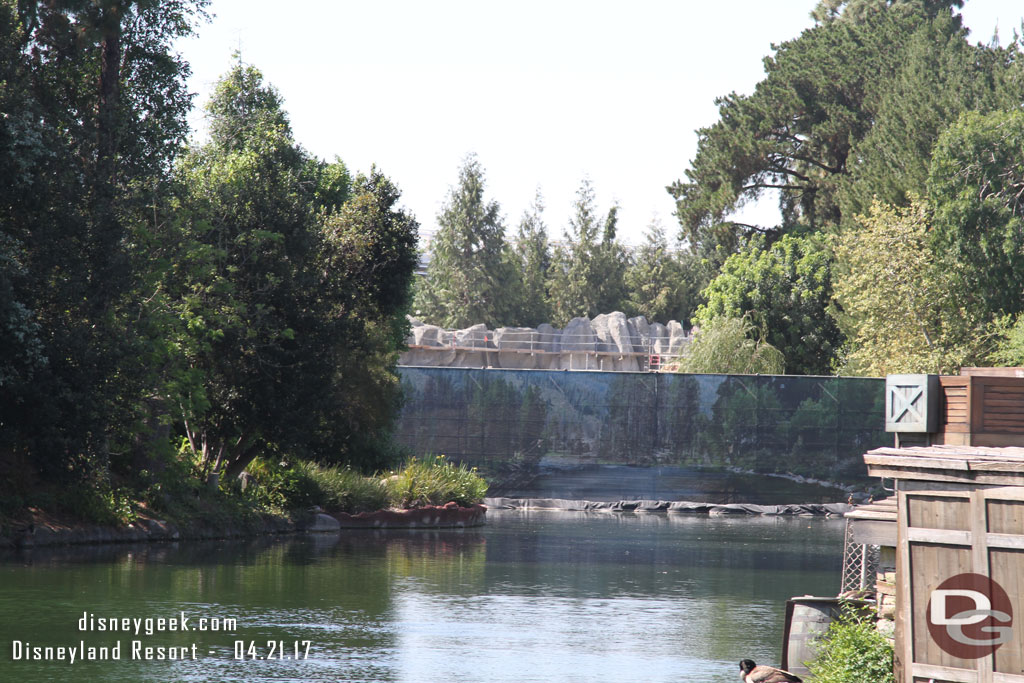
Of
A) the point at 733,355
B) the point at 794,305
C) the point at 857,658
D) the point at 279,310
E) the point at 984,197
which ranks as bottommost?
the point at 857,658

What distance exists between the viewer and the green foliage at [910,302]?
34.8 m

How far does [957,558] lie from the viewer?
8.24 metres

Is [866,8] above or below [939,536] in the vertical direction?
above

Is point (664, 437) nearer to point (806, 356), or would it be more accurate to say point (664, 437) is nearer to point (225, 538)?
point (806, 356)

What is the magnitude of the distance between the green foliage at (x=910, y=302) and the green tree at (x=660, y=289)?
1363 inches

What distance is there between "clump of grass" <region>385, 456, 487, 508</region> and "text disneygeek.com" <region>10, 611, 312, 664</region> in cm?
1329

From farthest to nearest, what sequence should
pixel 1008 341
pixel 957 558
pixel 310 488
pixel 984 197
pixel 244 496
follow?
1. pixel 1008 341
2. pixel 984 197
3. pixel 310 488
4. pixel 244 496
5. pixel 957 558

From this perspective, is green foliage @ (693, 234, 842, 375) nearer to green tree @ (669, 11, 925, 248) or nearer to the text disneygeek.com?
green tree @ (669, 11, 925, 248)

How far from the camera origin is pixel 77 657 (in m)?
11.6

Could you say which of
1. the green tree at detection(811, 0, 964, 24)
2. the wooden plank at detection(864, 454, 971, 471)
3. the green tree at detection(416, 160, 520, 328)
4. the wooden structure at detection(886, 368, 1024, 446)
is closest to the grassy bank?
the wooden structure at detection(886, 368, 1024, 446)

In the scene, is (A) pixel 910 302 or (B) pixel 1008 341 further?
(A) pixel 910 302

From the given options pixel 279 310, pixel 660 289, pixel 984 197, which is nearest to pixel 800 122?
pixel 984 197

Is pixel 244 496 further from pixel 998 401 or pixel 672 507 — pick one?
pixel 998 401

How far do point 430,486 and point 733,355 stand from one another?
1635 centimetres
